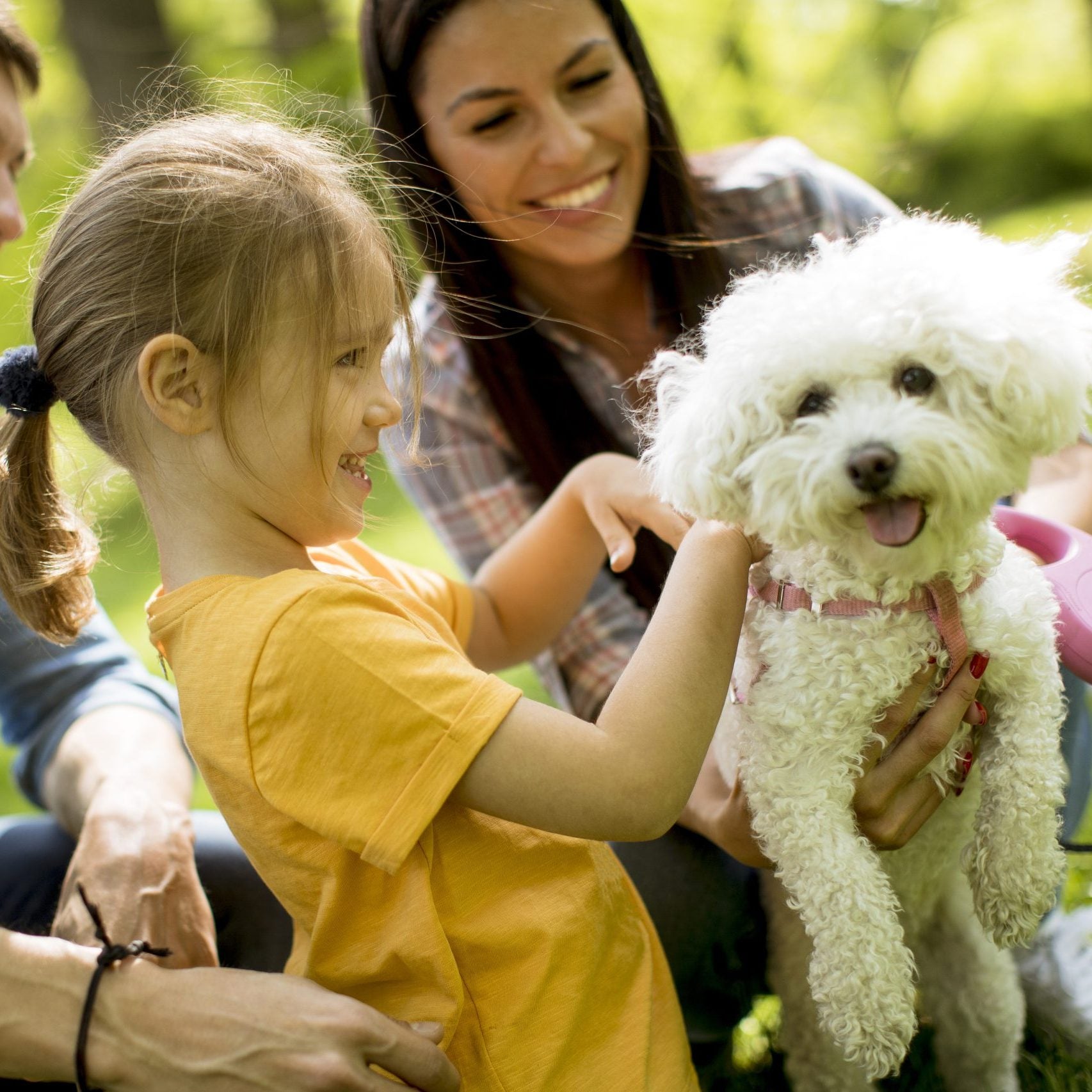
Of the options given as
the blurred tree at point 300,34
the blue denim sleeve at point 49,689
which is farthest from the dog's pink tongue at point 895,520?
the blurred tree at point 300,34

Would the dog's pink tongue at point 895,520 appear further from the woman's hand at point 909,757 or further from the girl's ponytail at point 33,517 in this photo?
the girl's ponytail at point 33,517

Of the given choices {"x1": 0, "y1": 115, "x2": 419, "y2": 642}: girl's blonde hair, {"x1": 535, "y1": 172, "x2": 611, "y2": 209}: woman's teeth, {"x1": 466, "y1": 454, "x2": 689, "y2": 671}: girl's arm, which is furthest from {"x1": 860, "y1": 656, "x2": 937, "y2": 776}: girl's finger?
{"x1": 535, "y1": 172, "x2": 611, "y2": 209}: woman's teeth

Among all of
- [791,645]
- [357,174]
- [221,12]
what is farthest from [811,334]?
[221,12]

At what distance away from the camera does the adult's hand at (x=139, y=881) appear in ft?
4.57

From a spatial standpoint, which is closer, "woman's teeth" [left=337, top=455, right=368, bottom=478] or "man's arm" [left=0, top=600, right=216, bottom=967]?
"woman's teeth" [left=337, top=455, right=368, bottom=478]

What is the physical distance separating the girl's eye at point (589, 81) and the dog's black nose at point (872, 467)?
3.32 feet

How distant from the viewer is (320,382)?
1.14 metres

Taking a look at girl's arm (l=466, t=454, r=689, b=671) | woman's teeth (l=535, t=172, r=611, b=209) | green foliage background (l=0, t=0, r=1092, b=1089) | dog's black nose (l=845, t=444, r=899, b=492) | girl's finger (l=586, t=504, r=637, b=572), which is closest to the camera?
dog's black nose (l=845, t=444, r=899, b=492)

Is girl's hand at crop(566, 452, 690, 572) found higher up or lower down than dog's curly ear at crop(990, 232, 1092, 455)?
lower down

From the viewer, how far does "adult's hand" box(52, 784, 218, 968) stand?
1393 mm

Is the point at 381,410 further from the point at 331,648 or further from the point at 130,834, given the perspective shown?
the point at 130,834

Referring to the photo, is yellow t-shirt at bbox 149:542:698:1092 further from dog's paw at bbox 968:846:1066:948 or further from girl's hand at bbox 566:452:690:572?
dog's paw at bbox 968:846:1066:948

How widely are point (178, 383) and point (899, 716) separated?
0.83 m

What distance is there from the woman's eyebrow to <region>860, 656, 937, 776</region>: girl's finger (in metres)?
1.09
